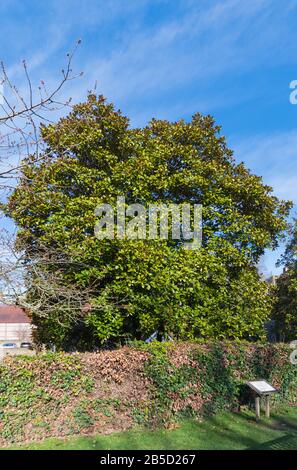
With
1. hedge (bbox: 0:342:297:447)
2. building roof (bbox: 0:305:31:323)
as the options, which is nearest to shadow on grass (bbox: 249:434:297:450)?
hedge (bbox: 0:342:297:447)

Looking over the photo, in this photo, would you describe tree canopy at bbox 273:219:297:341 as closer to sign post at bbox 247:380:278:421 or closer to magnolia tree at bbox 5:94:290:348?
magnolia tree at bbox 5:94:290:348

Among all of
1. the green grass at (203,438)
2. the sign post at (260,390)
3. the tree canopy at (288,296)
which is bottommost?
the green grass at (203,438)

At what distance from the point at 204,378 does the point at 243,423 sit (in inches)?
49.0

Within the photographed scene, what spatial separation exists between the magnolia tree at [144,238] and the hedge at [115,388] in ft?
6.88

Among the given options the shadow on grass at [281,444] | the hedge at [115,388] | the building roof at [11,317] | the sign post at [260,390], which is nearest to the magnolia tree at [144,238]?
the hedge at [115,388]

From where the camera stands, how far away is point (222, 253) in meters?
12.8

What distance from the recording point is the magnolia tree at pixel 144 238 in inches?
445

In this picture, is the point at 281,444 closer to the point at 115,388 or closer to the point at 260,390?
the point at 260,390

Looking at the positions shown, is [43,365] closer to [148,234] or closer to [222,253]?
[148,234]

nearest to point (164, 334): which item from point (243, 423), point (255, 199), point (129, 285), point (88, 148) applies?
point (129, 285)

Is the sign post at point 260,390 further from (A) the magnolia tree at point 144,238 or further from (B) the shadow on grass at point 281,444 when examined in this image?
(A) the magnolia tree at point 144,238

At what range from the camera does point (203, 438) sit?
776cm

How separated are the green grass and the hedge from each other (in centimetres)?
33

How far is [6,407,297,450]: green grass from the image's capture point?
7.14 meters
